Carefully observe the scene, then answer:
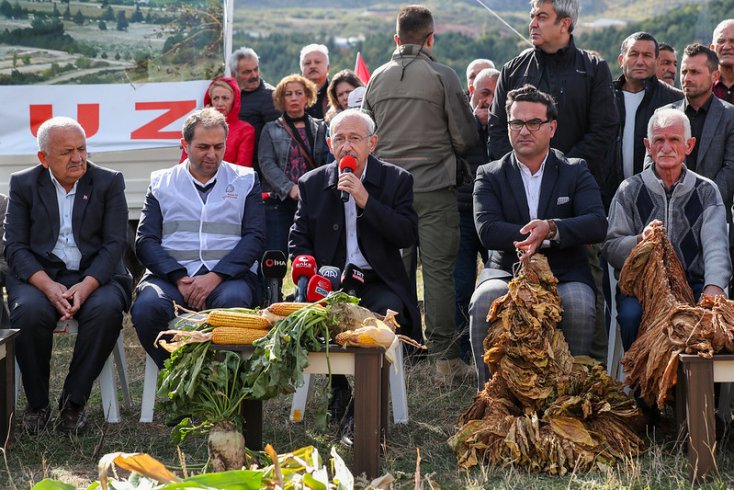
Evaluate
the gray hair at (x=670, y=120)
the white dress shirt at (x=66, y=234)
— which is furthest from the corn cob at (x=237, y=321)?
the gray hair at (x=670, y=120)

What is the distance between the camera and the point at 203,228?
20.4 feet

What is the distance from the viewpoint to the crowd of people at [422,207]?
5781 mm

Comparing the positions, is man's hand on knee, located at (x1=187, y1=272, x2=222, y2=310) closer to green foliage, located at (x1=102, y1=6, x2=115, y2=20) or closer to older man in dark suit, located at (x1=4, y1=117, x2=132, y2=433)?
older man in dark suit, located at (x1=4, y1=117, x2=132, y2=433)

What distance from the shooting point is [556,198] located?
5.80 m

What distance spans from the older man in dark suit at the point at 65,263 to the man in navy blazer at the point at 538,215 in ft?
6.72

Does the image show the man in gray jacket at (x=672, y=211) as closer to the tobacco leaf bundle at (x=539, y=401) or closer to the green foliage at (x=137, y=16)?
the tobacco leaf bundle at (x=539, y=401)

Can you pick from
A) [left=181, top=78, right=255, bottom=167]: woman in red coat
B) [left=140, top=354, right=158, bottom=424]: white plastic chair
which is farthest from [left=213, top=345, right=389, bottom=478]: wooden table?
[left=181, top=78, right=255, bottom=167]: woman in red coat

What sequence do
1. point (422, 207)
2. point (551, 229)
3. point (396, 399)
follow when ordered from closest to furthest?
1. point (551, 229)
2. point (396, 399)
3. point (422, 207)

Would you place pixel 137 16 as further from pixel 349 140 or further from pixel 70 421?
pixel 70 421

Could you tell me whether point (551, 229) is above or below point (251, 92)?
below

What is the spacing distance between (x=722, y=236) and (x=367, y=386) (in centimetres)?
225

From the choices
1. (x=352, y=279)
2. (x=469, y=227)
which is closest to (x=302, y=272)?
(x=352, y=279)

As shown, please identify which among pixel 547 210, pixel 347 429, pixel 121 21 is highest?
pixel 121 21

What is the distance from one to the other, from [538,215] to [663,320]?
1.04 m
